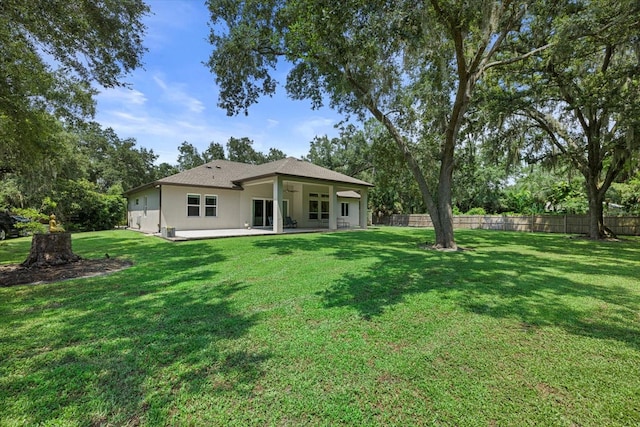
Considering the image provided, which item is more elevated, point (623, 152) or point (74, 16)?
point (74, 16)

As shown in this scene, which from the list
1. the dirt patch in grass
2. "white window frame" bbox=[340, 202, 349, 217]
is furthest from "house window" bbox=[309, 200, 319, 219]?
the dirt patch in grass

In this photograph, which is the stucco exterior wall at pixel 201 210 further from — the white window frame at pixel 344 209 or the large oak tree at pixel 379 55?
the white window frame at pixel 344 209

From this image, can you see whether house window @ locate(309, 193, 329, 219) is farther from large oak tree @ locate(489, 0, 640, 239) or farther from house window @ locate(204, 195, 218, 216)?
large oak tree @ locate(489, 0, 640, 239)

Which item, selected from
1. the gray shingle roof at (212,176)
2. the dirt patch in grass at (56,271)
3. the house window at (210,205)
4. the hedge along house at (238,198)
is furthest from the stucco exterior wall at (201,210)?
the dirt patch in grass at (56,271)

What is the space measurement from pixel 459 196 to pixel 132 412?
Answer: 2760cm

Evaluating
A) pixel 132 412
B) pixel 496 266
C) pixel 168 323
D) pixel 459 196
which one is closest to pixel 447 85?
pixel 496 266

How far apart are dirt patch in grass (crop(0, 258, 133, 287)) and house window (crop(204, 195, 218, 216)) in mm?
8628

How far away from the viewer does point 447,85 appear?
11.4 metres

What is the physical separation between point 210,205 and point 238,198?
1.70 m

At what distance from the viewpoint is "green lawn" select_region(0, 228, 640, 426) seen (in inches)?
76.3

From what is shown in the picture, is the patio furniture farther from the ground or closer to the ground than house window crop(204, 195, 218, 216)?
closer to the ground

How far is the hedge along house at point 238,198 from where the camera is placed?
14.0 meters

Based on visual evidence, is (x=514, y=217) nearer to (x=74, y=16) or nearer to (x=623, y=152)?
(x=623, y=152)

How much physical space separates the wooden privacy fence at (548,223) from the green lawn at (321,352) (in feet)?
49.2
